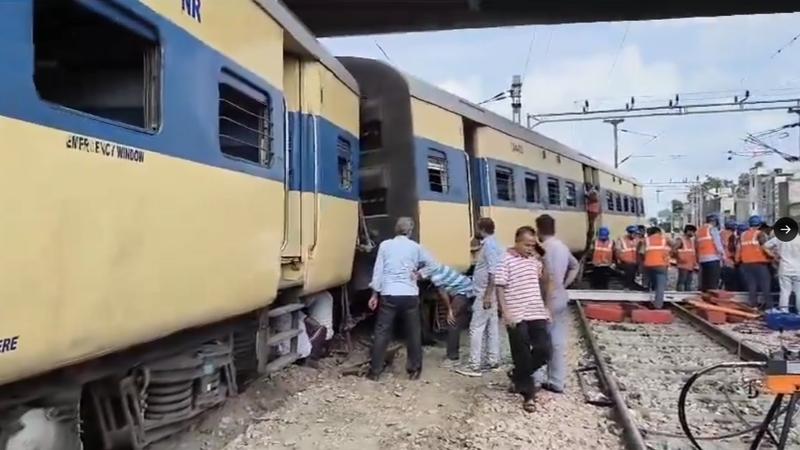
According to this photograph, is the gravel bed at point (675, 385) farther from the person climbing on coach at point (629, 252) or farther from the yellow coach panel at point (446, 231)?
the person climbing on coach at point (629, 252)

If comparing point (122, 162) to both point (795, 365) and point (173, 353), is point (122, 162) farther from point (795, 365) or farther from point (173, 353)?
point (795, 365)

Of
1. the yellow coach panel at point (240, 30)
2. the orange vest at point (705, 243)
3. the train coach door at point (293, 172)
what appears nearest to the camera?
the yellow coach panel at point (240, 30)

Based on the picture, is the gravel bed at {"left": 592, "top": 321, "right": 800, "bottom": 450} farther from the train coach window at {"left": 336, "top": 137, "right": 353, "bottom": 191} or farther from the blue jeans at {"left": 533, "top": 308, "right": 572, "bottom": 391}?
the train coach window at {"left": 336, "top": 137, "right": 353, "bottom": 191}

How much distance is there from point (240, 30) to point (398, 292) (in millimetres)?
3831

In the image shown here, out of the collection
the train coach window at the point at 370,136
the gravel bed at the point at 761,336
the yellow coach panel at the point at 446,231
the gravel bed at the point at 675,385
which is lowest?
the gravel bed at the point at 675,385

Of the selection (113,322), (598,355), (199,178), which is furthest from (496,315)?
(113,322)

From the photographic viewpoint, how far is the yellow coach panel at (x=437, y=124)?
9867 mm

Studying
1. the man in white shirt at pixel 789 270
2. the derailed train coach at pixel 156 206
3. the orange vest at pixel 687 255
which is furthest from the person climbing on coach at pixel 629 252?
the derailed train coach at pixel 156 206

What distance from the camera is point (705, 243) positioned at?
1599cm

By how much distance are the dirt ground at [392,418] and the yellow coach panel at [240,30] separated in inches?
106

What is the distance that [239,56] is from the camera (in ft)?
18.1

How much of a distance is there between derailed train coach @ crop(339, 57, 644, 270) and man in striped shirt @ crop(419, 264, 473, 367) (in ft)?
2.16

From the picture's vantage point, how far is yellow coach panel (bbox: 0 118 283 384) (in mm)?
3061

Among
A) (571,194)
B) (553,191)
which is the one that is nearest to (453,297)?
(553,191)
